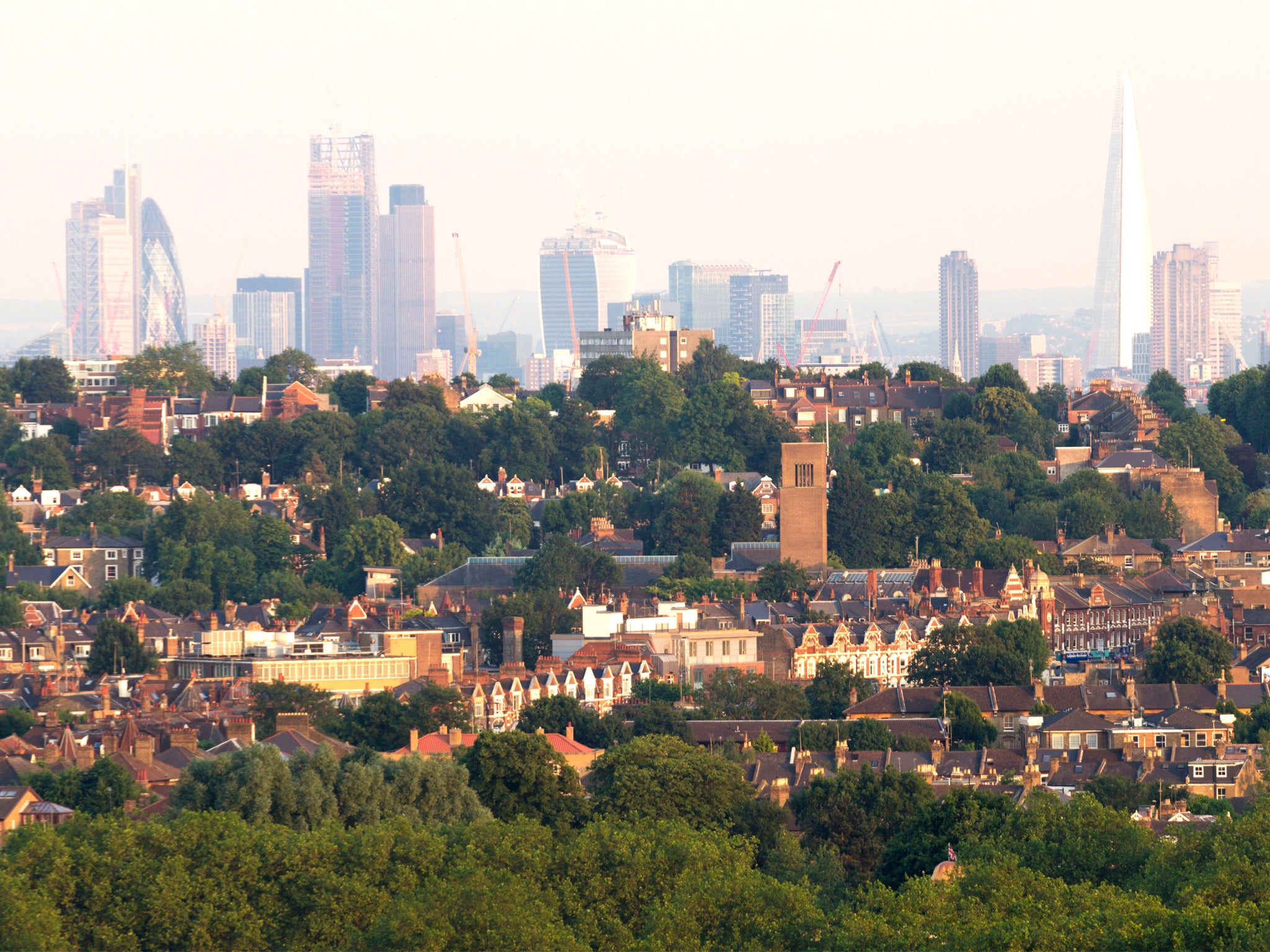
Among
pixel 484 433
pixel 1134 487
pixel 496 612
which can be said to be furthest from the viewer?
pixel 484 433

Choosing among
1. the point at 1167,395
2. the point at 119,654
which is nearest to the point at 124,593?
the point at 119,654

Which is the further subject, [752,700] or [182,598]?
[182,598]

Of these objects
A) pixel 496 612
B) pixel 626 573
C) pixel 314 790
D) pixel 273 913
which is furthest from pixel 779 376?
pixel 273 913

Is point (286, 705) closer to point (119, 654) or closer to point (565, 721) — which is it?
point (565, 721)

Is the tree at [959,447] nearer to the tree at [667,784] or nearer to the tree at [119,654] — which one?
the tree at [119,654]

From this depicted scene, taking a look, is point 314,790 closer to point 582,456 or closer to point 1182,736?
point 1182,736

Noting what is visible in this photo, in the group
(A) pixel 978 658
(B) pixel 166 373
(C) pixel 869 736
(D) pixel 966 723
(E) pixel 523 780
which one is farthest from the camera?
(B) pixel 166 373
